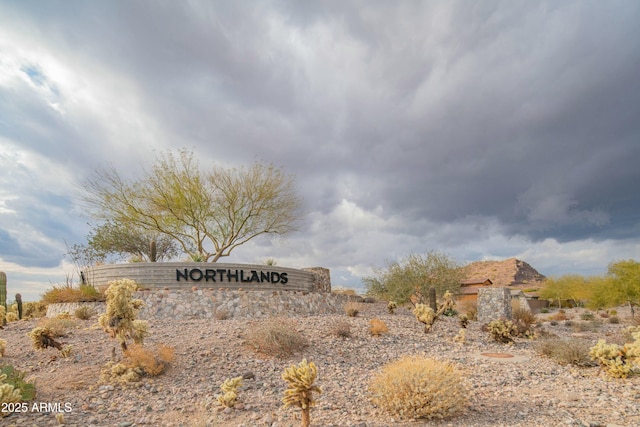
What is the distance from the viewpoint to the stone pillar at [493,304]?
2344 cm

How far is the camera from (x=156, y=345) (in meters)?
10.9

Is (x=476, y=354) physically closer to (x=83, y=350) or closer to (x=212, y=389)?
(x=212, y=389)

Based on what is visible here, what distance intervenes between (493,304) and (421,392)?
18.9m

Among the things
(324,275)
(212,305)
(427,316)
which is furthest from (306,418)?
(324,275)

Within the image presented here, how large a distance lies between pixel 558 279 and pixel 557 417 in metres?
55.2

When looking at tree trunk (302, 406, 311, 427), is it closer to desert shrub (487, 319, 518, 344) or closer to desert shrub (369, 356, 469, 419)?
desert shrub (369, 356, 469, 419)

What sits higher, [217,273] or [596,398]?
[217,273]

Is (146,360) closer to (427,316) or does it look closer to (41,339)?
(41,339)

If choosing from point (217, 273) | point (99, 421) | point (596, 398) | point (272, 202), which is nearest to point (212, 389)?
point (99, 421)

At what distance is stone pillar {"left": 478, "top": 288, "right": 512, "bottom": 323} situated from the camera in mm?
23438

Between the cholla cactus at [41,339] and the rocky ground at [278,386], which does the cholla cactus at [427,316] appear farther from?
the cholla cactus at [41,339]

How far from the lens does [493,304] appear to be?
23.7 metres

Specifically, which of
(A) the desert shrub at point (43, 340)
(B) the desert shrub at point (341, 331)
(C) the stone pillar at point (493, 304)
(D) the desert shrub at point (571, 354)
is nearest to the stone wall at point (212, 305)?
(B) the desert shrub at point (341, 331)

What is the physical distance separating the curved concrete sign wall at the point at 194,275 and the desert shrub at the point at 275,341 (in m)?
11.1
